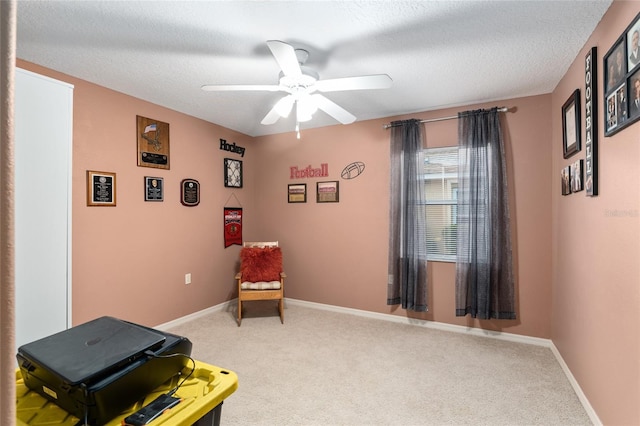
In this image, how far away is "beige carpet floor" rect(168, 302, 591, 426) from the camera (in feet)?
6.70

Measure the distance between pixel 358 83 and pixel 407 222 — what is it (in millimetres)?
1898

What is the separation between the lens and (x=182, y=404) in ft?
2.79

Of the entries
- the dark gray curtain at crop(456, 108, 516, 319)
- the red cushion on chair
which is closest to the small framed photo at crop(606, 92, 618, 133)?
the dark gray curtain at crop(456, 108, 516, 319)

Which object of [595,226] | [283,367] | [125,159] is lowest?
[283,367]

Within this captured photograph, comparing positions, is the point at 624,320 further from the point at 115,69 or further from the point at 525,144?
the point at 115,69

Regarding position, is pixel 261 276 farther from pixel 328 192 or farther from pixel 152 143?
pixel 152 143

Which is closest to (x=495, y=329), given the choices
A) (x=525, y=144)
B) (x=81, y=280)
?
(x=525, y=144)

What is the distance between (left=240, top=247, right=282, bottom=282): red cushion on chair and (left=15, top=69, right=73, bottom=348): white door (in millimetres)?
1982

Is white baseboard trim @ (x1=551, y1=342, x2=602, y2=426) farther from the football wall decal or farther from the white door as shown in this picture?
the white door

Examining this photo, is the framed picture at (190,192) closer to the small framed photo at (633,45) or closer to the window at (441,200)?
the window at (441,200)

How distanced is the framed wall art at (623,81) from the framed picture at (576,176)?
1.57 feet

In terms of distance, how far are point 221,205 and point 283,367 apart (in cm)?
231

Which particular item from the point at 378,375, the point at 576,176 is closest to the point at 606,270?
the point at 576,176

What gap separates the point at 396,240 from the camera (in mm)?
3611
